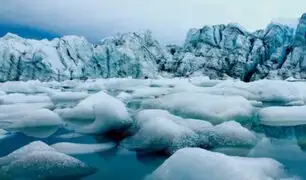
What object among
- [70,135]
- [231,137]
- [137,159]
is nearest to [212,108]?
[231,137]

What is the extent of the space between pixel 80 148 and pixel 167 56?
4109 centimetres

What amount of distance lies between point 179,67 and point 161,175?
38.3 metres

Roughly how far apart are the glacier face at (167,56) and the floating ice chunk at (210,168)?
30206 mm

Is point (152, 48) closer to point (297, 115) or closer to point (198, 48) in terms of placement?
point (198, 48)

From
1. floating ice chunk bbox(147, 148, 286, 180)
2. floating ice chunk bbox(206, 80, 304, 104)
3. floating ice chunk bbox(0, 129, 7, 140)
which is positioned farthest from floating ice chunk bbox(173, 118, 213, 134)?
floating ice chunk bbox(206, 80, 304, 104)

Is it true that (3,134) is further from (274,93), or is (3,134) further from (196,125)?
(274,93)

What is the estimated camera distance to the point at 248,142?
394 cm

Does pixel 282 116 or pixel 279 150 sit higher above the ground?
pixel 279 150

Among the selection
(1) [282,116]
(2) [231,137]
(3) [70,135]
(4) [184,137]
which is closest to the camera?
(4) [184,137]

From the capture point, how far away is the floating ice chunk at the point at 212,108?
5.43 meters

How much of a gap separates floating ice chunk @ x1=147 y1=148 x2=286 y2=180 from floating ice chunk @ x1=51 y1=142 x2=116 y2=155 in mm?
1267

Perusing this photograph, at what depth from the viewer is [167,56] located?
44500 mm

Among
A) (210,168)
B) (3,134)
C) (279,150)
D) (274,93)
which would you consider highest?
(210,168)

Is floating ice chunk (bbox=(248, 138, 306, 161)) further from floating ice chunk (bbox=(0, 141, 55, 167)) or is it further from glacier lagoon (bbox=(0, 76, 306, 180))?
floating ice chunk (bbox=(0, 141, 55, 167))
